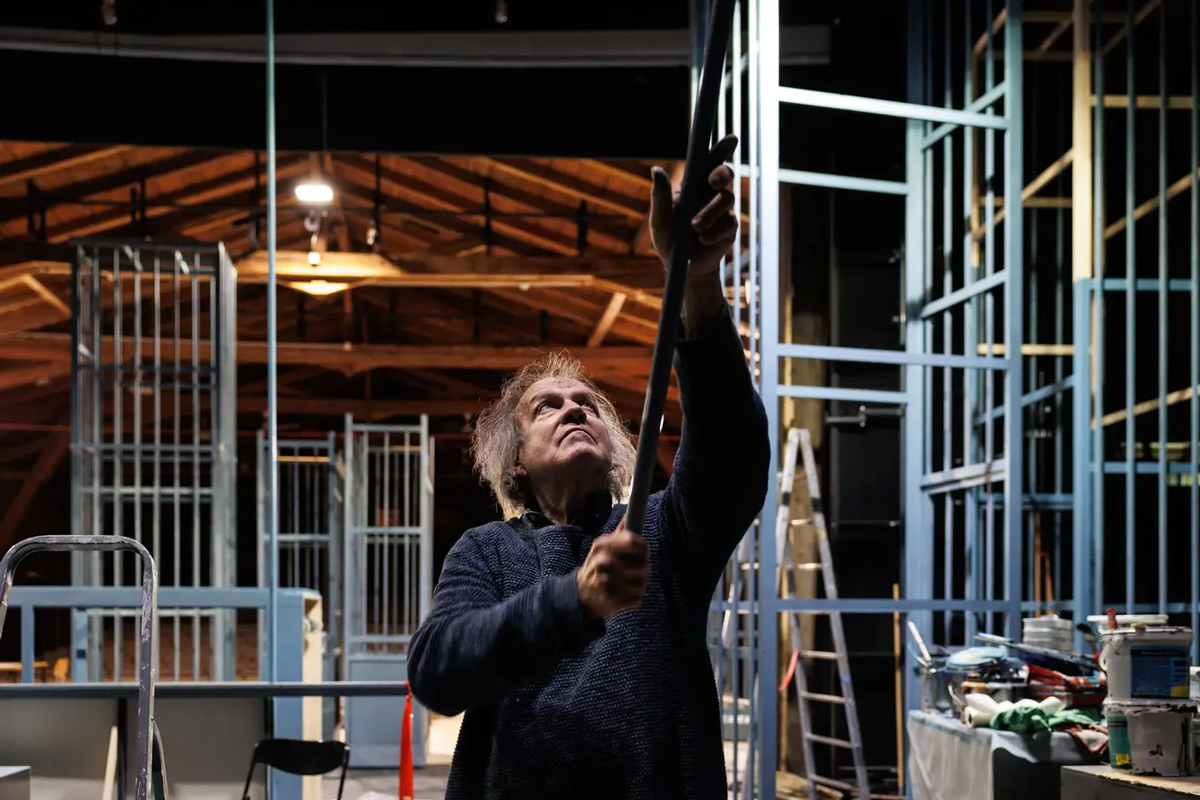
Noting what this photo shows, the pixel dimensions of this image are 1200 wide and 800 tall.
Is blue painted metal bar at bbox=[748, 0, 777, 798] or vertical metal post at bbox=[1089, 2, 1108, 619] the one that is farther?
vertical metal post at bbox=[1089, 2, 1108, 619]

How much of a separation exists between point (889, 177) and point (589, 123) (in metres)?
1.76

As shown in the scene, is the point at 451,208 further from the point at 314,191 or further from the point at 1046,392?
the point at 1046,392

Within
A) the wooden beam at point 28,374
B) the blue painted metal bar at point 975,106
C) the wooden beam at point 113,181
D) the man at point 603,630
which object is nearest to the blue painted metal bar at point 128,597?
the blue painted metal bar at point 975,106

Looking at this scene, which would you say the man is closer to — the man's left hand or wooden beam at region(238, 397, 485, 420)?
the man's left hand

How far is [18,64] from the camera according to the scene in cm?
741

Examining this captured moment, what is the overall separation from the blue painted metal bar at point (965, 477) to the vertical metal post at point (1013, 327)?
7 cm

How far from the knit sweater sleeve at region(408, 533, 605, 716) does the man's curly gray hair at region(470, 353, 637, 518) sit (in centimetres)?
37

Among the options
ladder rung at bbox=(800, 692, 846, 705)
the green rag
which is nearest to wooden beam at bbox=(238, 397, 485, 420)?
ladder rung at bbox=(800, 692, 846, 705)

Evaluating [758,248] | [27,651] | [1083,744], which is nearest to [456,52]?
[758,248]

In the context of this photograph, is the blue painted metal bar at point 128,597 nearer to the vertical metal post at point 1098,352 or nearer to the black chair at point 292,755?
the black chair at point 292,755

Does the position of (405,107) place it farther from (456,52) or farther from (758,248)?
(758,248)

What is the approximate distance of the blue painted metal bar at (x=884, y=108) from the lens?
15.1 feet

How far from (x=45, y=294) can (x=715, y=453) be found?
12.5 metres

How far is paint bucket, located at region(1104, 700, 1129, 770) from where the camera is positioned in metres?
3.14
